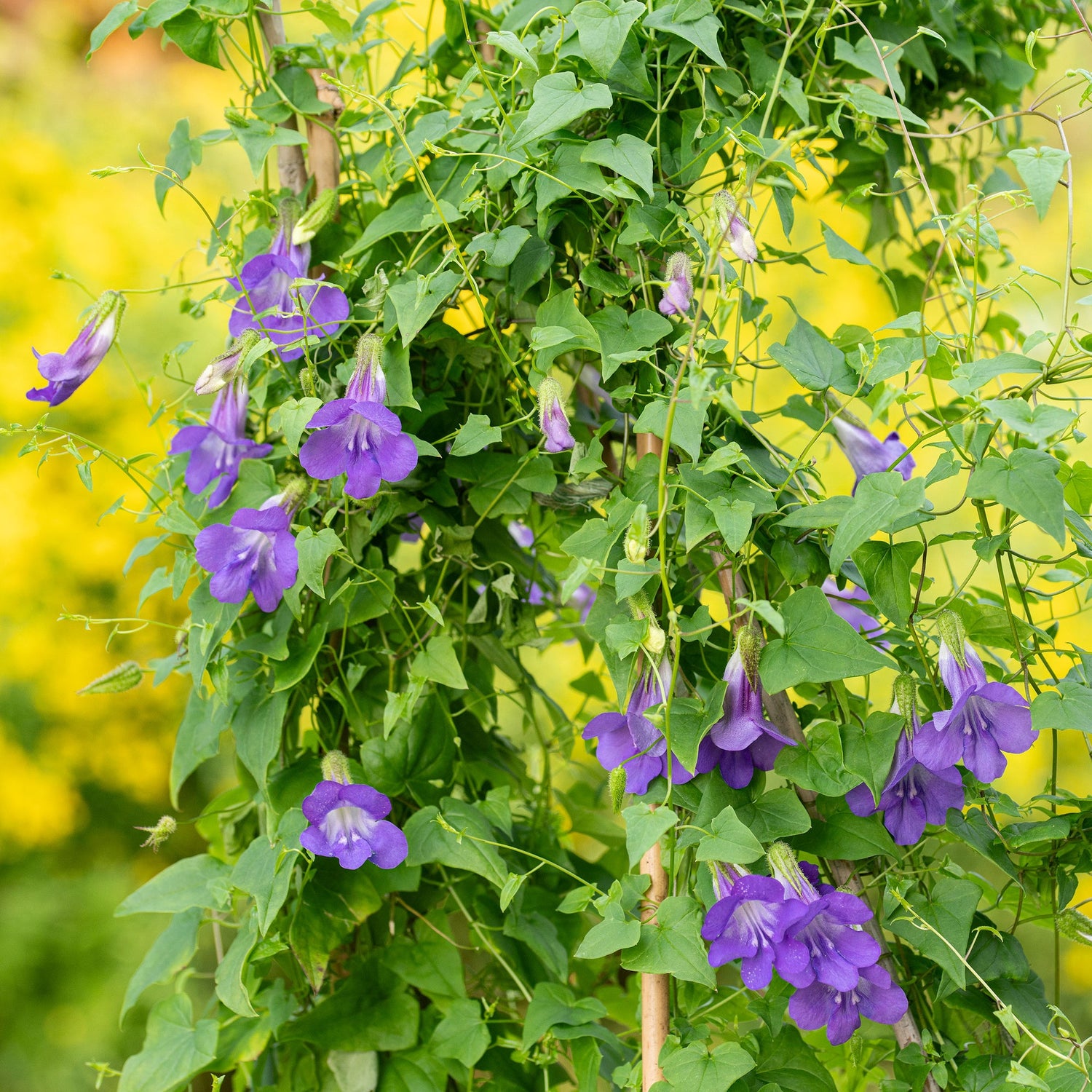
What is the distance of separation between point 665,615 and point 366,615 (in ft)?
0.76

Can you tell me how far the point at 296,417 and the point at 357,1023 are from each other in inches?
18.6

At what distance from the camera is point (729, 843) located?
22.9 inches

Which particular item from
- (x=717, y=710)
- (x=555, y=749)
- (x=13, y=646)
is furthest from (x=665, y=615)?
(x=13, y=646)

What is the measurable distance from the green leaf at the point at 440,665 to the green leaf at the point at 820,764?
0.75 feet

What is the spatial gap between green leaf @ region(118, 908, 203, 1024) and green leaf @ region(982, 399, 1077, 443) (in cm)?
70

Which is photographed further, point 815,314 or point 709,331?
point 815,314

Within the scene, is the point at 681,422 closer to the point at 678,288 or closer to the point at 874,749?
the point at 678,288

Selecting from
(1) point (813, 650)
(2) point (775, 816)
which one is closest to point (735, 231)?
(1) point (813, 650)

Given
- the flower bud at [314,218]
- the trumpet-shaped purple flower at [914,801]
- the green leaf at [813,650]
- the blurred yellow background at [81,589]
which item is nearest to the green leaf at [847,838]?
the trumpet-shaped purple flower at [914,801]

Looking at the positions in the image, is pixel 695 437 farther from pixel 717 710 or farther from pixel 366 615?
pixel 366 615

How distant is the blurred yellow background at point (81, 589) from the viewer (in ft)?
5.88

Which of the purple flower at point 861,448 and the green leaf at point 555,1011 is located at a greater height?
the purple flower at point 861,448

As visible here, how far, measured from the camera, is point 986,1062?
0.66 m

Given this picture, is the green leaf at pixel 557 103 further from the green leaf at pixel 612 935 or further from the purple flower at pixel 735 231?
the green leaf at pixel 612 935
